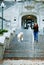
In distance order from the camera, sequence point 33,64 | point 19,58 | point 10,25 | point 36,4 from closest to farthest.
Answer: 1. point 33,64
2. point 19,58
3. point 10,25
4. point 36,4

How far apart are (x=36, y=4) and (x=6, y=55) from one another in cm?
2685

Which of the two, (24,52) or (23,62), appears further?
(24,52)

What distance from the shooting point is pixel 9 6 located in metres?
39.4

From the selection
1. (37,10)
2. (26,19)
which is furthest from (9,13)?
(26,19)

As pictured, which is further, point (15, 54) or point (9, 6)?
point (9, 6)

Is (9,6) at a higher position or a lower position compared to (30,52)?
higher

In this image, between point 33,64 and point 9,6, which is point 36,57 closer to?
point 33,64

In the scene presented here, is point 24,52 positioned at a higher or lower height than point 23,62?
higher

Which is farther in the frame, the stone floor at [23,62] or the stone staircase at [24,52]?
the stone staircase at [24,52]

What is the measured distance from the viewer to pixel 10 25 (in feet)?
123

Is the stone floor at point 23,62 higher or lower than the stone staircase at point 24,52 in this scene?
lower

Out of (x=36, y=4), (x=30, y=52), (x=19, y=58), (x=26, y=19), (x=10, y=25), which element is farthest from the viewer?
(x=26, y=19)

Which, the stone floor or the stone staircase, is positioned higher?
the stone staircase

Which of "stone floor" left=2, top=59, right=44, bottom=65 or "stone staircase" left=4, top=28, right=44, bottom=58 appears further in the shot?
"stone staircase" left=4, top=28, right=44, bottom=58
